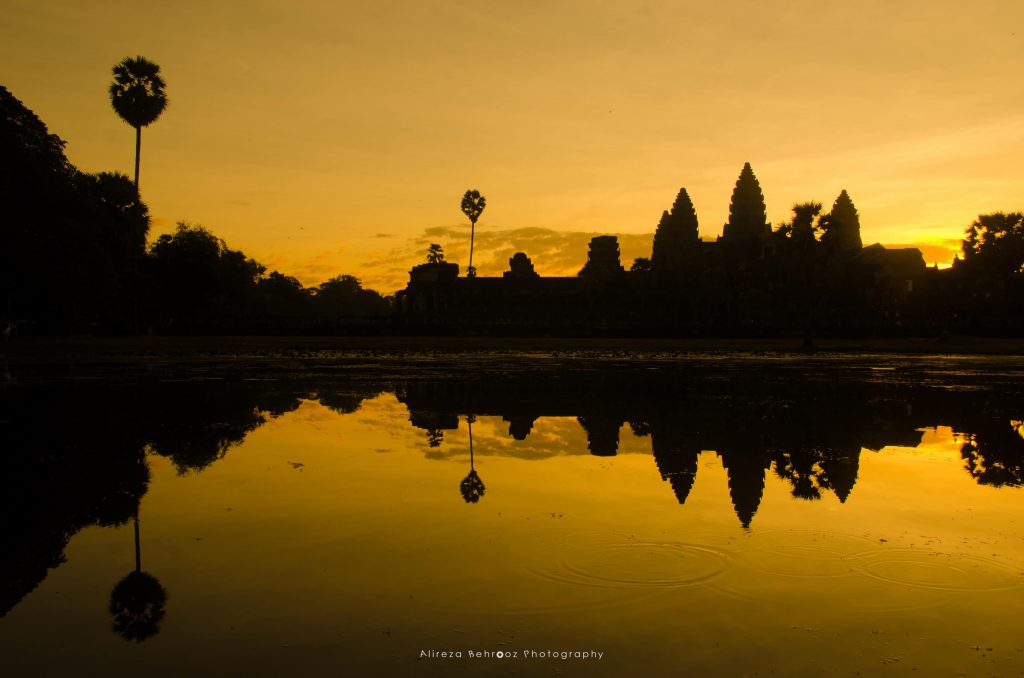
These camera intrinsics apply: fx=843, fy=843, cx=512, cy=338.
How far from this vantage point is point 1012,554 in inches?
276

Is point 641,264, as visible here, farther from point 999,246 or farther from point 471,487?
point 471,487

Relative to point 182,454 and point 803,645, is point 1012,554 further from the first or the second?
point 182,454

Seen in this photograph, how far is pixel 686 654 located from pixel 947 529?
169 inches

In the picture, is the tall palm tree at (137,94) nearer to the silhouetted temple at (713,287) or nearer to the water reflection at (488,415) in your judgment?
the silhouetted temple at (713,287)

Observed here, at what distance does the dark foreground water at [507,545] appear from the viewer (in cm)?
496

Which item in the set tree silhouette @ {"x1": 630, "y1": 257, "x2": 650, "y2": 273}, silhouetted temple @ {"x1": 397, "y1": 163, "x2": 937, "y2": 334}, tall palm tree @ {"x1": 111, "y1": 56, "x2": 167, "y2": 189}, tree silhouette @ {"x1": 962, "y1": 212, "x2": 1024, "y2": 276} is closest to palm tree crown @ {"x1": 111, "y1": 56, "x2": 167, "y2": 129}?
tall palm tree @ {"x1": 111, "y1": 56, "x2": 167, "y2": 189}

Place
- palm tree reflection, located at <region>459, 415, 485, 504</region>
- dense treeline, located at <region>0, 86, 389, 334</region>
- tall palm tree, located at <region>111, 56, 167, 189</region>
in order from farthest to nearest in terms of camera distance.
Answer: tall palm tree, located at <region>111, 56, 167, 189</region> < dense treeline, located at <region>0, 86, 389, 334</region> < palm tree reflection, located at <region>459, 415, 485, 504</region>

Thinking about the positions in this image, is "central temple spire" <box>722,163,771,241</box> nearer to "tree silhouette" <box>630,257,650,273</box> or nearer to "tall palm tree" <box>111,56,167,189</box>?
"tree silhouette" <box>630,257,650,273</box>

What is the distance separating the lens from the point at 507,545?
280 inches

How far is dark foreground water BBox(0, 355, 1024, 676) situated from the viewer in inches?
195

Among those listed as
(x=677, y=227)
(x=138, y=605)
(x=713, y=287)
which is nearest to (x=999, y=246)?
(x=713, y=287)

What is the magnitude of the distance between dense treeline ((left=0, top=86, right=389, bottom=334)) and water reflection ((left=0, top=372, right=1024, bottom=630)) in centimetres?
2108

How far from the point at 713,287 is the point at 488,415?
5948cm

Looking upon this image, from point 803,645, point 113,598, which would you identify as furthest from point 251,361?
point 803,645
